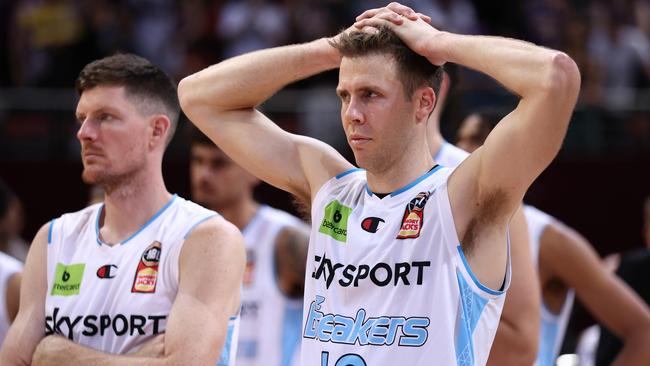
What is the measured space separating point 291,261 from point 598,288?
1.87 m

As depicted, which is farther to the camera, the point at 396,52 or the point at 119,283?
the point at 119,283

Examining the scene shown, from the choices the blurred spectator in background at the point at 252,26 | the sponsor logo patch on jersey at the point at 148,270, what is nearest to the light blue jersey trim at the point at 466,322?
the sponsor logo patch on jersey at the point at 148,270

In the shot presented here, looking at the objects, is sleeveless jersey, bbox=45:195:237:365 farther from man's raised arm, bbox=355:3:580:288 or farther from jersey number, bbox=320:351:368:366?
man's raised arm, bbox=355:3:580:288

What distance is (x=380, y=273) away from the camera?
4492mm

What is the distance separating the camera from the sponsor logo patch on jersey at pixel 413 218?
14.8 ft

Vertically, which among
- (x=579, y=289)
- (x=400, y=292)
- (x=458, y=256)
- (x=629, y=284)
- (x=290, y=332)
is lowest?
(x=290, y=332)

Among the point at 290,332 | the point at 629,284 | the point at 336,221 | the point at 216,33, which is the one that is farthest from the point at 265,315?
the point at 216,33

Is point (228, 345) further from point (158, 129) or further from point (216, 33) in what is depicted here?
point (216, 33)

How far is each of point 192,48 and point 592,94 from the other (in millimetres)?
4499

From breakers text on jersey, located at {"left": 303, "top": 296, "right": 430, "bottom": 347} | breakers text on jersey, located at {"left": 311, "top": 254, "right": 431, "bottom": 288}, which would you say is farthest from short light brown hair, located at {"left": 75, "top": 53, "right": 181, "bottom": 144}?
breakers text on jersey, located at {"left": 303, "top": 296, "right": 430, "bottom": 347}

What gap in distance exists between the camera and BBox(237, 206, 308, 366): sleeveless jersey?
7219 millimetres

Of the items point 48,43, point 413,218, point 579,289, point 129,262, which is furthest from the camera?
point 48,43

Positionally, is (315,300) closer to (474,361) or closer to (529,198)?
(474,361)

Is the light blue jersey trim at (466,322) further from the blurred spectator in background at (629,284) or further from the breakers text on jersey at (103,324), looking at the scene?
the blurred spectator in background at (629,284)
